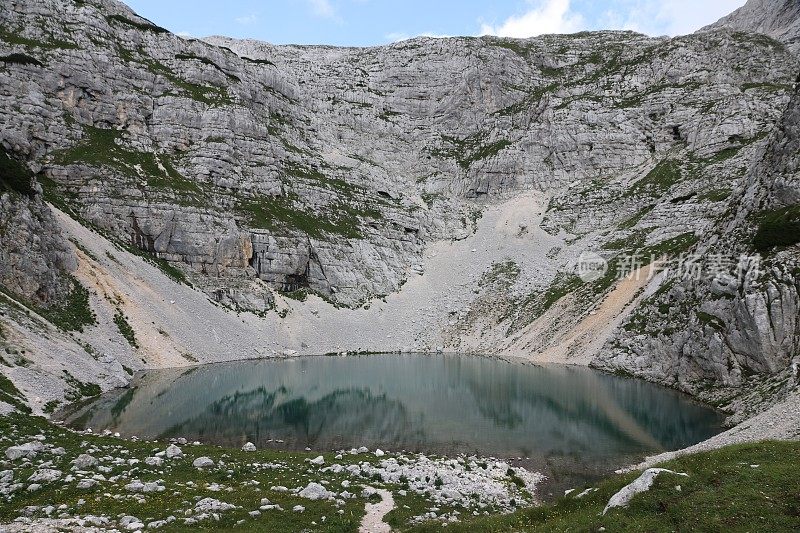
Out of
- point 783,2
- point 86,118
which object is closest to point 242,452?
point 86,118

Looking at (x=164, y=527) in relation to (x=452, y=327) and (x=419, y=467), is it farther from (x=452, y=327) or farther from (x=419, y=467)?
(x=452, y=327)

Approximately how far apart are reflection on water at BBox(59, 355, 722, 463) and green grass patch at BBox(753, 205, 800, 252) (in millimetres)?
16384

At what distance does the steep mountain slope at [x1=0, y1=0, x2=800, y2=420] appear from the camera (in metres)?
55.2

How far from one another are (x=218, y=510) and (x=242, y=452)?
11.1 meters

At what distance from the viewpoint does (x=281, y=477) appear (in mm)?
22828

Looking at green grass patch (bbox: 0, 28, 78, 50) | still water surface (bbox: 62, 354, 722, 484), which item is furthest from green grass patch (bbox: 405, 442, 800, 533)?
green grass patch (bbox: 0, 28, 78, 50)

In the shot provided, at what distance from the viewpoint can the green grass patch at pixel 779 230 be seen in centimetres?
4388

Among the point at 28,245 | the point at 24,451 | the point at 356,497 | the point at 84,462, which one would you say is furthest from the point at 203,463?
the point at 28,245

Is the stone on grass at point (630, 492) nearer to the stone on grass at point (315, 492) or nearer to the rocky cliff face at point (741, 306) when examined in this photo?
the stone on grass at point (315, 492)

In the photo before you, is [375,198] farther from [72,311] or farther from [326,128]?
[72,311]

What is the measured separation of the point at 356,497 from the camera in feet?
67.5

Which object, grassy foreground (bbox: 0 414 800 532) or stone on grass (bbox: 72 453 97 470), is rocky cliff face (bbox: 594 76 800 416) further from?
stone on grass (bbox: 72 453 97 470)

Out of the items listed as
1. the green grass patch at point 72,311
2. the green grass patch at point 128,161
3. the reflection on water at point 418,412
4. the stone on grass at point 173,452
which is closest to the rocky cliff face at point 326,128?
the green grass patch at point 128,161

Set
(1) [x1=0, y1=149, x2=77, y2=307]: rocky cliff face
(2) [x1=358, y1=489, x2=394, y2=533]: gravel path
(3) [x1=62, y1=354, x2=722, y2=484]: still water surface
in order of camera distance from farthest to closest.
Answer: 1. (1) [x1=0, y1=149, x2=77, y2=307]: rocky cliff face
2. (3) [x1=62, y1=354, x2=722, y2=484]: still water surface
3. (2) [x1=358, y1=489, x2=394, y2=533]: gravel path
